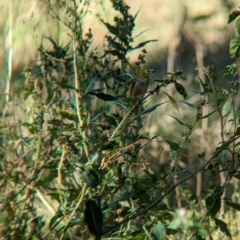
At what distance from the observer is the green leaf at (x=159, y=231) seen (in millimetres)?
2115

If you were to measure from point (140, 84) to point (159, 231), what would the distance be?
464mm

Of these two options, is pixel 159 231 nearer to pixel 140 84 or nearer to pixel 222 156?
pixel 222 156

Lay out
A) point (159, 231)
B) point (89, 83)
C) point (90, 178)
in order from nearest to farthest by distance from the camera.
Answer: point (90, 178), point (159, 231), point (89, 83)

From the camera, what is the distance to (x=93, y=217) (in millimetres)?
1977

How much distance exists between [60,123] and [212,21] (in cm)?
574

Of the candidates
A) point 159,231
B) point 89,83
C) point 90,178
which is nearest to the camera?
point 90,178

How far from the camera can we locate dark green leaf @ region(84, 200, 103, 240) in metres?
1.97

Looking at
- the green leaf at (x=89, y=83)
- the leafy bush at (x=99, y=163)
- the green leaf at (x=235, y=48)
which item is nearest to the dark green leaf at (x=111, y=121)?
the leafy bush at (x=99, y=163)

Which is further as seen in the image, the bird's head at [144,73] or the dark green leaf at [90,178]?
the bird's head at [144,73]

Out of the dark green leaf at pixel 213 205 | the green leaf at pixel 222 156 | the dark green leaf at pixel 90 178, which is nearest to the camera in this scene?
the dark green leaf at pixel 90 178

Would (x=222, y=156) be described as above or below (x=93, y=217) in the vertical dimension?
below

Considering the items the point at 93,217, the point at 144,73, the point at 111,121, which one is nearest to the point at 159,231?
the point at 93,217

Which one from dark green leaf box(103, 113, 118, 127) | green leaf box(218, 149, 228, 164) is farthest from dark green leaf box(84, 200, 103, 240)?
green leaf box(218, 149, 228, 164)

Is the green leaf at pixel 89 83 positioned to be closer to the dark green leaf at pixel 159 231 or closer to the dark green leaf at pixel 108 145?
the dark green leaf at pixel 108 145
